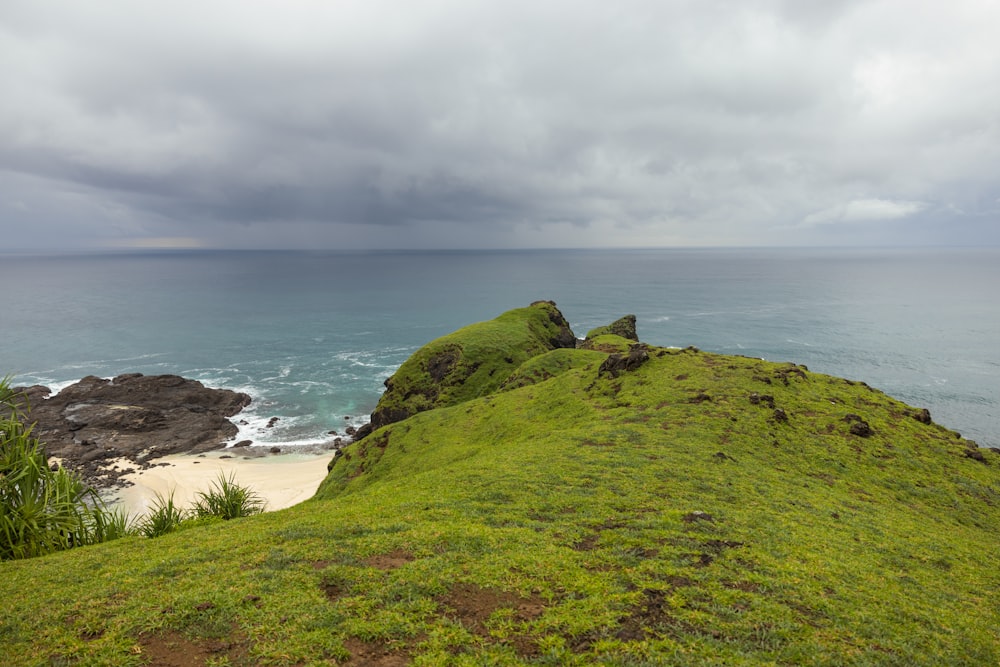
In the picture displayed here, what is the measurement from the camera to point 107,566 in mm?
15688

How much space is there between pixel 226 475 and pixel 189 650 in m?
61.0

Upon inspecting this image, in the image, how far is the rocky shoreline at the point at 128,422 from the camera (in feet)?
218

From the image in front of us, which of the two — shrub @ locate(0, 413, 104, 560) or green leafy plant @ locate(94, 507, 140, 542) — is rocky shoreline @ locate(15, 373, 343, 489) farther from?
shrub @ locate(0, 413, 104, 560)

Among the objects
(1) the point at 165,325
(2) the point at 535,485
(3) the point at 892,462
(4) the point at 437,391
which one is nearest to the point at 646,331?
(4) the point at 437,391

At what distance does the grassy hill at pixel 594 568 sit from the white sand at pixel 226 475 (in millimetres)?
36934

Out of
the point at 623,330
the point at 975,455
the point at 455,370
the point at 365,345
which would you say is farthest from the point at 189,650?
the point at 365,345

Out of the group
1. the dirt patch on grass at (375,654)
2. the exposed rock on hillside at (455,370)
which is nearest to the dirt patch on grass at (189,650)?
the dirt patch on grass at (375,654)

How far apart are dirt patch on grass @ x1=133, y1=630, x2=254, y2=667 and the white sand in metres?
44.6

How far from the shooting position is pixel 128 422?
3039 inches

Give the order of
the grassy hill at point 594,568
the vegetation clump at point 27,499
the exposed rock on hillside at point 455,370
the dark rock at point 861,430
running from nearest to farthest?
the grassy hill at point 594,568 < the vegetation clump at point 27,499 < the dark rock at point 861,430 < the exposed rock on hillside at point 455,370

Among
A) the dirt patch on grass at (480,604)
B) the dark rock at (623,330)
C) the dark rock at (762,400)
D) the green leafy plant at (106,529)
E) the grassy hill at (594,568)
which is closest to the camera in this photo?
the grassy hill at (594,568)

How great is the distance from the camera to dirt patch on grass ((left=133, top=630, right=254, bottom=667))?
10.3 metres

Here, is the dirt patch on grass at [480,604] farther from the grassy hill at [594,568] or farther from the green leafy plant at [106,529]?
the green leafy plant at [106,529]

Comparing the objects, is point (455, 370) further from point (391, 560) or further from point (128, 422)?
point (128, 422)
